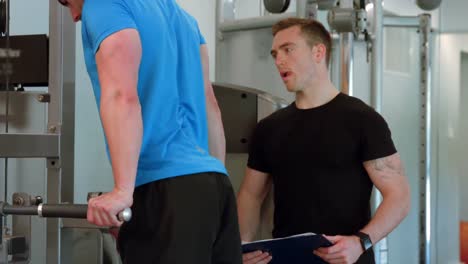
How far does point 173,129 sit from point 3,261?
0.74 m

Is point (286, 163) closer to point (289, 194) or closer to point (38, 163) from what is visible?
point (289, 194)

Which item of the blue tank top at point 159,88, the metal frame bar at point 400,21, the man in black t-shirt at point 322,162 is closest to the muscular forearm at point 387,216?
the man in black t-shirt at point 322,162

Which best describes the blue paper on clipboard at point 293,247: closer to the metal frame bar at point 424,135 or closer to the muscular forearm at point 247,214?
the muscular forearm at point 247,214

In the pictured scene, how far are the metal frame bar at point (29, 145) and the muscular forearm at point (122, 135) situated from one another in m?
0.59

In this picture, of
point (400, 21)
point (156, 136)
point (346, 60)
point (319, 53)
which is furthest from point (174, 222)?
point (400, 21)

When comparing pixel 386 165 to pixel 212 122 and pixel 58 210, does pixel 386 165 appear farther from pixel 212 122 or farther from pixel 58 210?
pixel 58 210

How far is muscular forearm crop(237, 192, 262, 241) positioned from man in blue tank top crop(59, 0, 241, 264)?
780 mm

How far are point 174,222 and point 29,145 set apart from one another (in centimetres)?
66

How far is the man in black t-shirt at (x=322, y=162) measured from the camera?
189 cm

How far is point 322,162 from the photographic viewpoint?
6.32 feet

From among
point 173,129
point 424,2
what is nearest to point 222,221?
point 173,129

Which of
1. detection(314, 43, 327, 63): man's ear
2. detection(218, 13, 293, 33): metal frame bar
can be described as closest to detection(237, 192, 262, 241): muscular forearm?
detection(314, 43, 327, 63): man's ear

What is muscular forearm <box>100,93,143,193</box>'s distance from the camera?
42.4 inches

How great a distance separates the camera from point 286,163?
199cm
